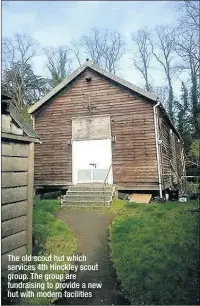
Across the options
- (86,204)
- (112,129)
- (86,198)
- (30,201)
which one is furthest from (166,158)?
(30,201)

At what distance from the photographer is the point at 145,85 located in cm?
3838

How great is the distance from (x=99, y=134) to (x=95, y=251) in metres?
8.93

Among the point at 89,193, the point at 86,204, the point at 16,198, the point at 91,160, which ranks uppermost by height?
the point at 91,160

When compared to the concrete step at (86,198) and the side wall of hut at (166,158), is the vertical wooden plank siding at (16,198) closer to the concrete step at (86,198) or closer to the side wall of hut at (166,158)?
the concrete step at (86,198)

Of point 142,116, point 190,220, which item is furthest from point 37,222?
point 142,116

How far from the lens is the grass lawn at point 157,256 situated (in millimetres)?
4688

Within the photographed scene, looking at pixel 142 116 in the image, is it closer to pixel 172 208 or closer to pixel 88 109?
pixel 88 109

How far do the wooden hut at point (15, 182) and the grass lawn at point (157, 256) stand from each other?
214 centimetres

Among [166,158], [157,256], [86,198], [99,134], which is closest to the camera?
[157,256]

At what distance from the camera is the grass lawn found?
15.4 ft

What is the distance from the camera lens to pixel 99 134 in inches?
588

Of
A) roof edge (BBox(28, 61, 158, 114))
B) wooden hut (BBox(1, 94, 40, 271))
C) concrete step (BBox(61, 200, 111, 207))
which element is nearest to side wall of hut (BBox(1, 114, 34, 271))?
wooden hut (BBox(1, 94, 40, 271))

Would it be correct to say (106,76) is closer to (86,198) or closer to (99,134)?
(99,134)

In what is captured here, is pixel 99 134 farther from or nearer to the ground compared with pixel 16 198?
farther from the ground
